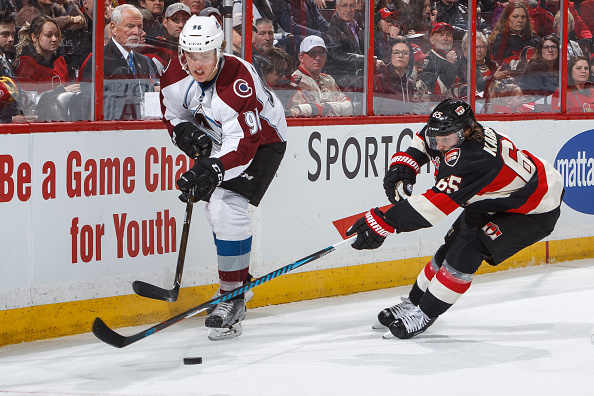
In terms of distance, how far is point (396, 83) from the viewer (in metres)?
5.68

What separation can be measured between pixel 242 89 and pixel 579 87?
3.43 m

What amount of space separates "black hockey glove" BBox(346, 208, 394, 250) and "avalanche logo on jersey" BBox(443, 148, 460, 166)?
343 mm

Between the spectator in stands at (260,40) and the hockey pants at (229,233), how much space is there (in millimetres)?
1038

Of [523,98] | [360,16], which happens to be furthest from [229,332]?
[523,98]

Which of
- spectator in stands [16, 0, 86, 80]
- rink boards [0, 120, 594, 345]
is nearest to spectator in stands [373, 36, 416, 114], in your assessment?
rink boards [0, 120, 594, 345]

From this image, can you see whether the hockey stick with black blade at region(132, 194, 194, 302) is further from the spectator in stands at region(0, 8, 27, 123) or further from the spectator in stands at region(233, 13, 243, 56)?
the spectator in stands at region(233, 13, 243, 56)

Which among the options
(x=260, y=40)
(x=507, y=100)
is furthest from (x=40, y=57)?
(x=507, y=100)

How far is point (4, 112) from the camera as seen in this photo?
404 cm

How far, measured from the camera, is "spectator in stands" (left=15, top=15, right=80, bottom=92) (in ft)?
13.4

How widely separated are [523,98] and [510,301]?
1787 mm

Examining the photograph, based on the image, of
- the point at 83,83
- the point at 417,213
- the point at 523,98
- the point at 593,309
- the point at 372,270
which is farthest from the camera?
the point at 523,98

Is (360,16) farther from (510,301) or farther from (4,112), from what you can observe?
(4,112)

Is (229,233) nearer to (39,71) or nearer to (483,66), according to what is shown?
(39,71)

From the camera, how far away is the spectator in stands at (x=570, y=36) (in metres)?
6.48
